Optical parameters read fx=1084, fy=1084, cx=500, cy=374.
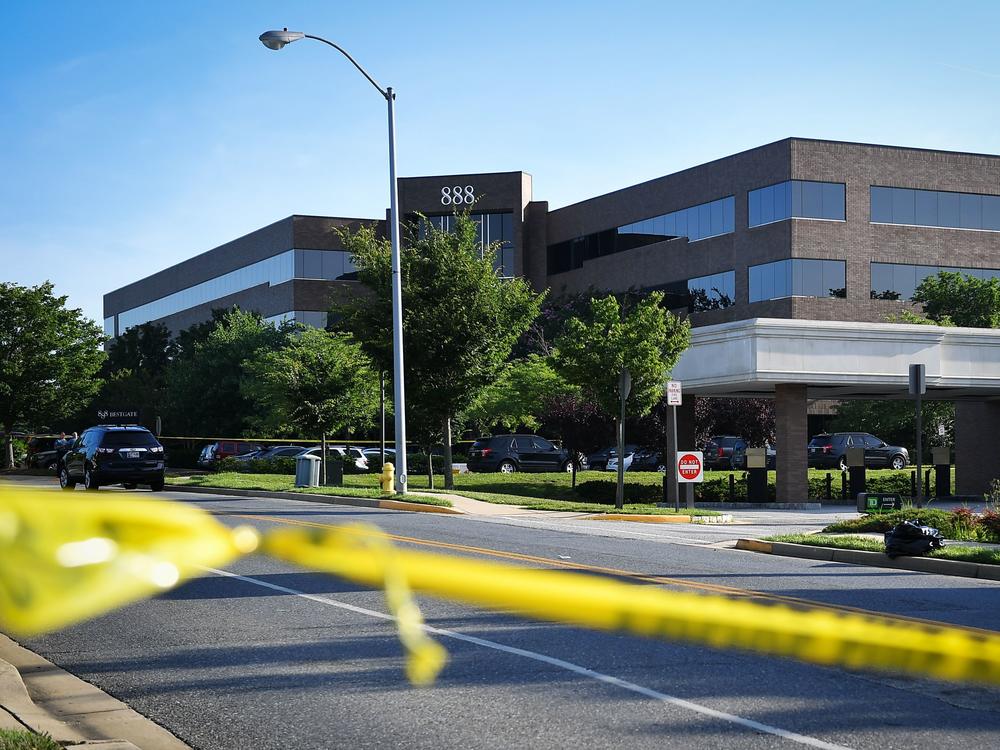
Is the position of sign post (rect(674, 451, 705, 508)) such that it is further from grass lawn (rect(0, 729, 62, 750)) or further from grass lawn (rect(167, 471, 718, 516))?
grass lawn (rect(0, 729, 62, 750))

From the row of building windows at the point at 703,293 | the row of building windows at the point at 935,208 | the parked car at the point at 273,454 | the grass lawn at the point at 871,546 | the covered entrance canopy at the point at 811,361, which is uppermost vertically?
the row of building windows at the point at 935,208

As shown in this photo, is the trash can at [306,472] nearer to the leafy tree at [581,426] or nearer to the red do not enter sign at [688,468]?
the red do not enter sign at [688,468]

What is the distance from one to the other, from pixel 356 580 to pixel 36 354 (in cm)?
4174

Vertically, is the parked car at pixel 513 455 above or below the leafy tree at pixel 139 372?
below

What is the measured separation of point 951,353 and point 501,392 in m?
17.8

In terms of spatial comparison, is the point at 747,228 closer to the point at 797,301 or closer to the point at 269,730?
the point at 797,301

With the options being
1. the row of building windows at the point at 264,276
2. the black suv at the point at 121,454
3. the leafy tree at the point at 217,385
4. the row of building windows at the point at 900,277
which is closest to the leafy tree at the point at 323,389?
the black suv at the point at 121,454

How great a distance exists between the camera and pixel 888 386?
31406mm

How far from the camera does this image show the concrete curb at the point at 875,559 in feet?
44.8

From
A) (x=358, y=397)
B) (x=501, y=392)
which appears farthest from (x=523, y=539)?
(x=501, y=392)

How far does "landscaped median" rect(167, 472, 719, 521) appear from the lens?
989 inches

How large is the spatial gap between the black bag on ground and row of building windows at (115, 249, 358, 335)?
55128 mm

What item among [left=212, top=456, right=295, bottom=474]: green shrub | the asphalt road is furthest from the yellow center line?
[left=212, top=456, right=295, bottom=474]: green shrub

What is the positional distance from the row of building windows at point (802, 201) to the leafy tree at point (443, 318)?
2786 cm
